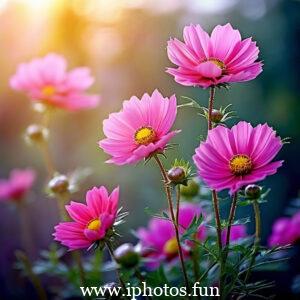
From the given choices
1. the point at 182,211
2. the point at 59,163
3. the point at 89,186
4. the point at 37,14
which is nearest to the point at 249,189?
the point at 182,211

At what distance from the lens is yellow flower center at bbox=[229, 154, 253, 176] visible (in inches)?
25.9

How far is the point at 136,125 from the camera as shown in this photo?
71cm

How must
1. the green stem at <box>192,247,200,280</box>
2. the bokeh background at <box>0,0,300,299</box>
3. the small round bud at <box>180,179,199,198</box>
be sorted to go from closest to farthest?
the green stem at <box>192,247,200,280</box>, the small round bud at <box>180,179,199,198</box>, the bokeh background at <box>0,0,300,299</box>

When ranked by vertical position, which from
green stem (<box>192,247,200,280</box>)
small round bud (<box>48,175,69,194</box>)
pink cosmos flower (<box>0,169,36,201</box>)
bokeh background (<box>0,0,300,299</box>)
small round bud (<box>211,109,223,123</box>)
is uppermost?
bokeh background (<box>0,0,300,299</box>)

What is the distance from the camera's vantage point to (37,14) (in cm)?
302

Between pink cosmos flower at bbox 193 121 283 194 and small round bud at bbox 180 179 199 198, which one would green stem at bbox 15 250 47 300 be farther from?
pink cosmos flower at bbox 193 121 283 194

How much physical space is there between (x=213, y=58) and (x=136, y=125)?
0.41ft

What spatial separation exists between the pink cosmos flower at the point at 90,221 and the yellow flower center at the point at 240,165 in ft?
0.45

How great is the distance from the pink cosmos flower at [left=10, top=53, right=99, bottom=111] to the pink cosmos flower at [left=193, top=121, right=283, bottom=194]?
47 cm

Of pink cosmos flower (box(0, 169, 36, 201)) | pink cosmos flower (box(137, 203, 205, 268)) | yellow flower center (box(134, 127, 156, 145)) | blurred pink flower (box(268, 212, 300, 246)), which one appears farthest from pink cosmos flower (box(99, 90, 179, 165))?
pink cosmos flower (box(0, 169, 36, 201))

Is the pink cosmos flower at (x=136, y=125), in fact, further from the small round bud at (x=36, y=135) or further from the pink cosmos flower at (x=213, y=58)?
the small round bud at (x=36, y=135)

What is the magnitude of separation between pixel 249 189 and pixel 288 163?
2.17 metres

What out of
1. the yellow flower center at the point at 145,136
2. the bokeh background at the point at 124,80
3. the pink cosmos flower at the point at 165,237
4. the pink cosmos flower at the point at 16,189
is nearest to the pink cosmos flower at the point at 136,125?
the yellow flower center at the point at 145,136

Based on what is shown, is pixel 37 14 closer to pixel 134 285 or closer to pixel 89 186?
pixel 89 186
